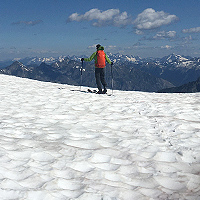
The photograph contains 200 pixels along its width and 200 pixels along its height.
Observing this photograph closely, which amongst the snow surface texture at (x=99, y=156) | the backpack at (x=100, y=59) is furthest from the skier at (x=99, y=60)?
the snow surface texture at (x=99, y=156)

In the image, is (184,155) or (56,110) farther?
(56,110)

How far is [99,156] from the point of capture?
216 inches

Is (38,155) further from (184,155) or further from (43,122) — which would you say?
(184,155)

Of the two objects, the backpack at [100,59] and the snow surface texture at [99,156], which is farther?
the backpack at [100,59]

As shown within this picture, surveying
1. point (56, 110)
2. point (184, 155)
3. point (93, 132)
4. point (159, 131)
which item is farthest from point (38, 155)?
point (56, 110)

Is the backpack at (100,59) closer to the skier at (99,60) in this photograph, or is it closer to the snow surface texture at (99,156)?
the skier at (99,60)

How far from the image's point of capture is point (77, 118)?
9.16 m

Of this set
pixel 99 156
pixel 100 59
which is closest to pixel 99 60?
pixel 100 59

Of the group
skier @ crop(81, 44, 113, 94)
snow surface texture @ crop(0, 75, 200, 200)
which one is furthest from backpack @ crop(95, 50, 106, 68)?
snow surface texture @ crop(0, 75, 200, 200)

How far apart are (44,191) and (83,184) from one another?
774mm

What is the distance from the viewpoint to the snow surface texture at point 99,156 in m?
4.08

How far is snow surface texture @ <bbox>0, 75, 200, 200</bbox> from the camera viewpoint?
13.4 ft

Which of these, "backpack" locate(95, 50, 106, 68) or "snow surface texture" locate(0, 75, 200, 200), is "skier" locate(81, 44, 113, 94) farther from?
"snow surface texture" locate(0, 75, 200, 200)

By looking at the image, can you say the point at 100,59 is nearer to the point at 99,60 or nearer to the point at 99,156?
the point at 99,60
